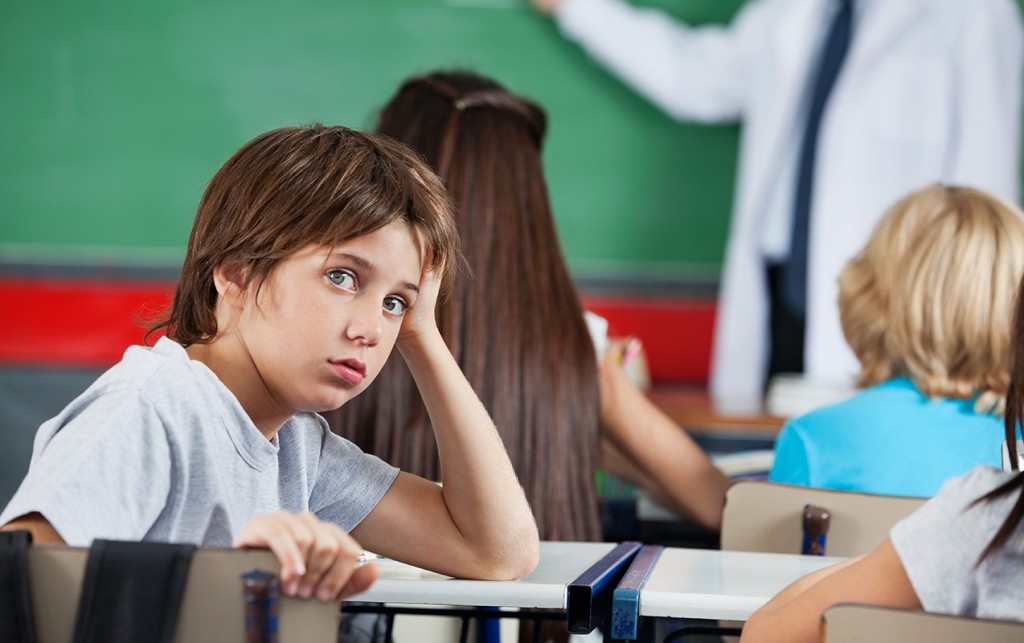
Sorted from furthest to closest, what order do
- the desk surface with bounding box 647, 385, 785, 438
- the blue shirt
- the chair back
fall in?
the desk surface with bounding box 647, 385, 785, 438
the blue shirt
the chair back

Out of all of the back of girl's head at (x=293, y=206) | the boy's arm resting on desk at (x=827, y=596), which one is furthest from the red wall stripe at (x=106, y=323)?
the boy's arm resting on desk at (x=827, y=596)

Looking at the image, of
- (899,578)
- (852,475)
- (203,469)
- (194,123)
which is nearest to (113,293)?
(194,123)

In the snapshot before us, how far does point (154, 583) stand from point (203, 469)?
21cm

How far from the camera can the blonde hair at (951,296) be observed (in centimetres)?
168

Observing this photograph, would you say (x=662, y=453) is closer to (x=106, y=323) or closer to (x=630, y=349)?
(x=630, y=349)

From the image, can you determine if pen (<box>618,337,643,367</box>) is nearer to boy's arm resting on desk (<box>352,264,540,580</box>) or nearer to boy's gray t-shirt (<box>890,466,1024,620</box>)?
boy's arm resting on desk (<box>352,264,540,580</box>)

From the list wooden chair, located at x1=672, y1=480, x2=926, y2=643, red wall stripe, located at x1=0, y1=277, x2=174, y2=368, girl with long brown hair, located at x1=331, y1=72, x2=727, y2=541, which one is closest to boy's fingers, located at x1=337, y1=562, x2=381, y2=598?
wooden chair, located at x1=672, y1=480, x2=926, y2=643

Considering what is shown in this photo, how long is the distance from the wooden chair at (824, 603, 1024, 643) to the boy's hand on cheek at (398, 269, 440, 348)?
1.59 feet

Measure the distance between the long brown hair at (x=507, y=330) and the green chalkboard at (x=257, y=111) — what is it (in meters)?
2.25

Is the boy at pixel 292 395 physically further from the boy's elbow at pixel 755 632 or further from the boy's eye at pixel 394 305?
the boy's elbow at pixel 755 632

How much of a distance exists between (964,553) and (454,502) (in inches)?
20.7

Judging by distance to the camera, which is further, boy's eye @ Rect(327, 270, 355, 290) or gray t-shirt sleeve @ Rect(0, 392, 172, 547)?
boy's eye @ Rect(327, 270, 355, 290)

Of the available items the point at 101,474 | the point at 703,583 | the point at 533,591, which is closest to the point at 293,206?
the point at 101,474

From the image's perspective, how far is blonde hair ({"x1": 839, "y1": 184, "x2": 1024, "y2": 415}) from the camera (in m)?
1.68
